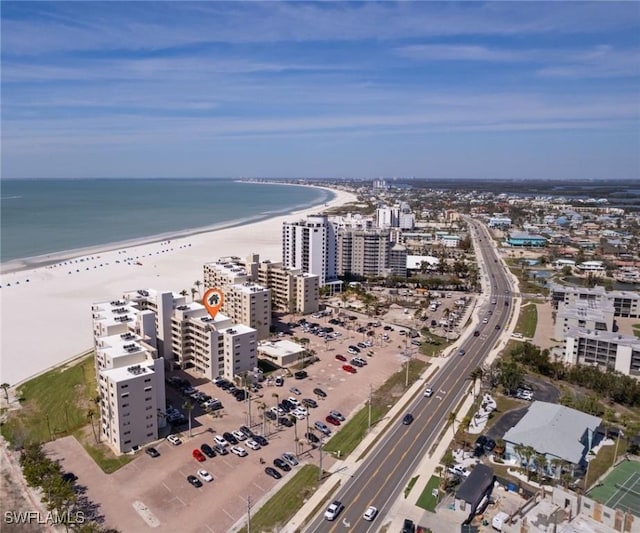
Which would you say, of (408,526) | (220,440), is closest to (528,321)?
(408,526)

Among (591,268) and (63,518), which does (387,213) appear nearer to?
(591,268)

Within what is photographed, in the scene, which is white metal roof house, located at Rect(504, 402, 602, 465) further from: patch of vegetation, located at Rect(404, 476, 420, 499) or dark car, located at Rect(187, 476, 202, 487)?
dark car, located at Rect(187, 476, 202, 487)

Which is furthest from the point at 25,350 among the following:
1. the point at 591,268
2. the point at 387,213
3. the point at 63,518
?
the point at 387,213

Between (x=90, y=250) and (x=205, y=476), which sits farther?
(x=90, y=250)

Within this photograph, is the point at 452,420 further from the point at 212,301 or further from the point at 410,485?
the point at 212,301

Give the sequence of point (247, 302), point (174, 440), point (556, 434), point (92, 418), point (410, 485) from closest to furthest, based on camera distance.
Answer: point (410, 485) → point (556, 434) → point (174, 440) → point (92, 418) → point (247, 302)

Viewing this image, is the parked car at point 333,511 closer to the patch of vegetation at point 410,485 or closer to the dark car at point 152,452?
the patch of vegetation at point 410,485

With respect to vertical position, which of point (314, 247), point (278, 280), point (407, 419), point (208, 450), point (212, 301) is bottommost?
point (208, 450)
